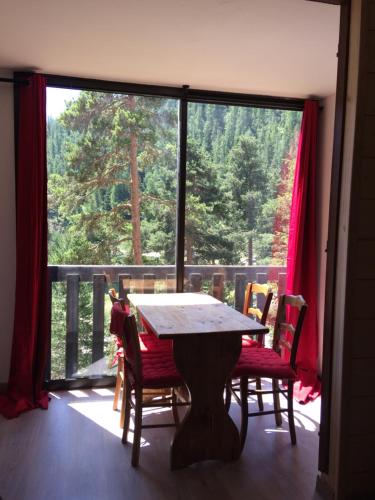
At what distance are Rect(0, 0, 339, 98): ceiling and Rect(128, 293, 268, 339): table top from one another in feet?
5.26

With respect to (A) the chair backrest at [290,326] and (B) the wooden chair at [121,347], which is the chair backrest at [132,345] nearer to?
(B) the wooden chair at [121,347]

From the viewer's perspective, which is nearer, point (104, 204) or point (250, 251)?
point (104, 204)

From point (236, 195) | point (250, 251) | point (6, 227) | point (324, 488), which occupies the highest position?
point (236, 195)

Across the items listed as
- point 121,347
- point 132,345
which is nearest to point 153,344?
point 121,347

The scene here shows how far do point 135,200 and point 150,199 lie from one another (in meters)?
0.12

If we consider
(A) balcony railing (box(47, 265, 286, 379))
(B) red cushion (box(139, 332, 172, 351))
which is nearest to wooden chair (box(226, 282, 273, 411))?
(A) balcony railing (box(47, 265, 286, 379))

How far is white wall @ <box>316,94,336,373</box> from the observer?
3678mm

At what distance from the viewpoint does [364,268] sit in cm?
200

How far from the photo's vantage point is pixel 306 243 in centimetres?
378

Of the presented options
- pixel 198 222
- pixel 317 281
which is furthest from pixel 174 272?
pixel 317 281

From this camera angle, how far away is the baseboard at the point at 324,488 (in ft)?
6.89

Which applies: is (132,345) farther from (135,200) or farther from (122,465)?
(135,200)

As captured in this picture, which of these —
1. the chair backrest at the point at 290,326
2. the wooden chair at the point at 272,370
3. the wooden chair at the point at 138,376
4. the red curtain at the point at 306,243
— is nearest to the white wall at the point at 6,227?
the wooden chair at the point at 138,376

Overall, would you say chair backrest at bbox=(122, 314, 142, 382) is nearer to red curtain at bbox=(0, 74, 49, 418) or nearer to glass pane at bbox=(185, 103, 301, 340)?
red curtain at bbox=(0, 74, 49, 418)
